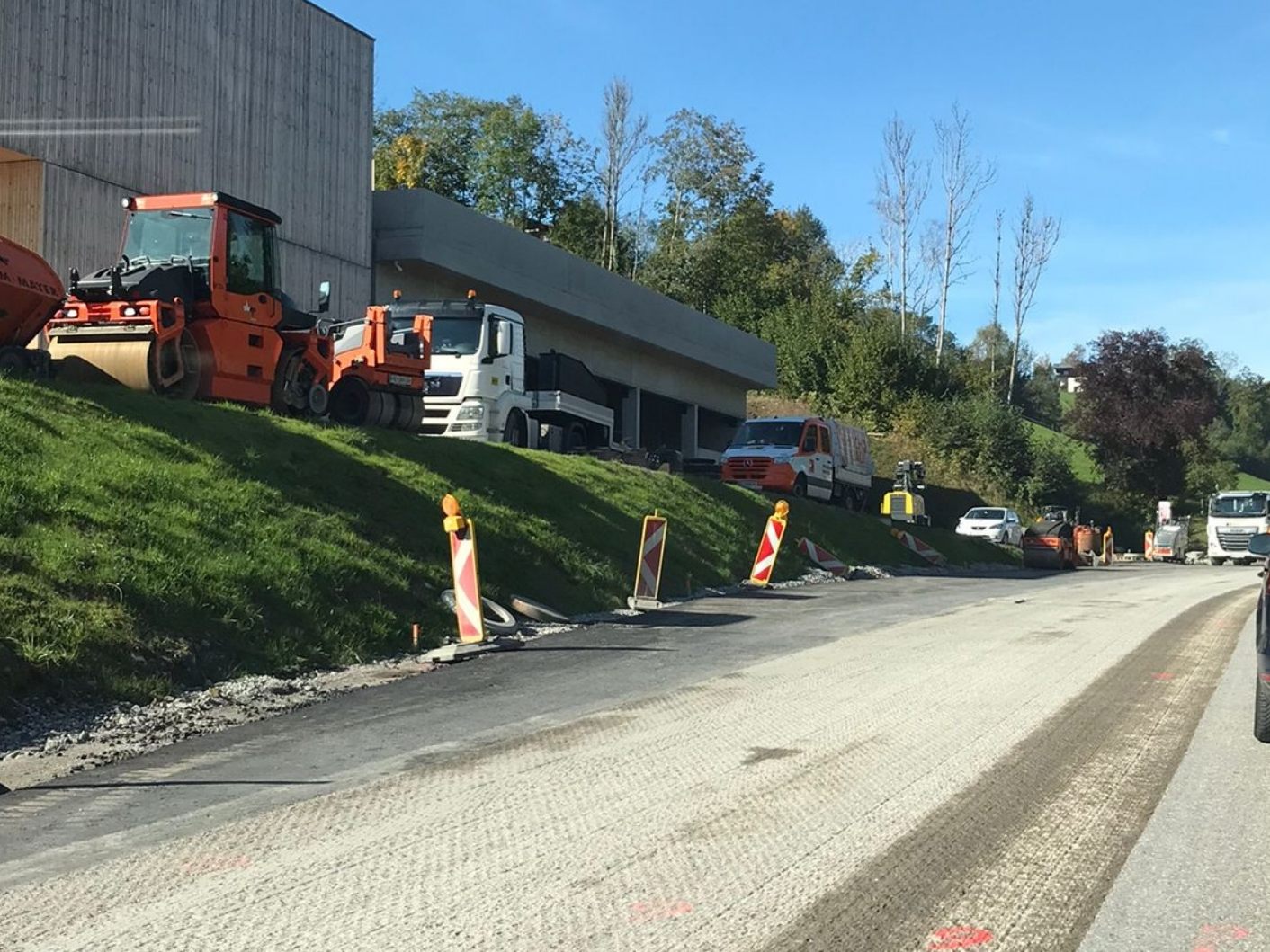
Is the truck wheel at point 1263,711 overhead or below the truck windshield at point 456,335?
below

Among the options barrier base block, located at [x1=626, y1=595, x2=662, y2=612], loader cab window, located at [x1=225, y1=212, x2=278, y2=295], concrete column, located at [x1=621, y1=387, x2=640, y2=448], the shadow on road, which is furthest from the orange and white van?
the shadow on road

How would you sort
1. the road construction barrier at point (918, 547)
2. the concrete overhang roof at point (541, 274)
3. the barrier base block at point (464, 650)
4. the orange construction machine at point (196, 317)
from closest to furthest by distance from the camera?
the barrier base block at point (464, 650) → the orange construction machine at point (196, 317) → the concrete overhang roof at point (541, 274) → the road construction barrier at point (918, 547)

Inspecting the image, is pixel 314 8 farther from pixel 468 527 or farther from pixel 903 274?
pixel 903 274

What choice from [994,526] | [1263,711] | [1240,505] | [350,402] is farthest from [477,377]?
[1240,505]

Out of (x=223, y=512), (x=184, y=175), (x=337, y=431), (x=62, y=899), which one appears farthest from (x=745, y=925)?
(x=184, y=175)

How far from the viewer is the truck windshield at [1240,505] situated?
4725cm

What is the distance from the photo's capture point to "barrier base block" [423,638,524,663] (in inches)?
461

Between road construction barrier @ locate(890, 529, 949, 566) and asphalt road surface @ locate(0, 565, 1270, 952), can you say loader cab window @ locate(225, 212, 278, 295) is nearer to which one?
asphalt road surface @ locate(0, 565, 1270, 952)

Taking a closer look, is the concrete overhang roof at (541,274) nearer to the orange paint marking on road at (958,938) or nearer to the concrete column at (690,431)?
the concrete column at (690,431)

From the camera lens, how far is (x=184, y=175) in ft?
84.6

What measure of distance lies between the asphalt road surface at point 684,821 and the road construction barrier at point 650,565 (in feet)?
18.4

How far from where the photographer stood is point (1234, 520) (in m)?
47.4

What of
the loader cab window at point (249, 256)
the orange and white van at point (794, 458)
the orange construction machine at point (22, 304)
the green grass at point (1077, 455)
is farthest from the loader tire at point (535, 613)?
the green grass at point (1077, 455)

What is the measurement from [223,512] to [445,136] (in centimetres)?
6253
